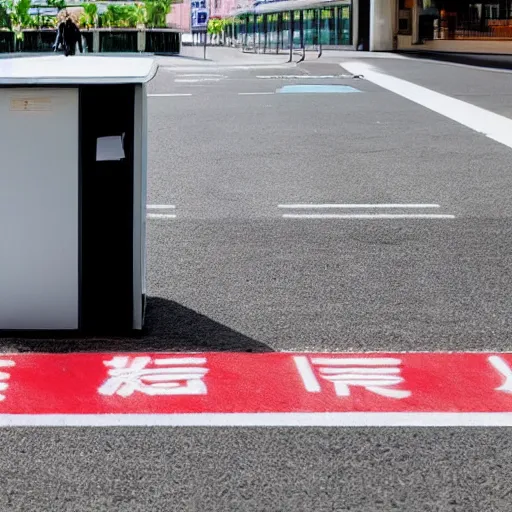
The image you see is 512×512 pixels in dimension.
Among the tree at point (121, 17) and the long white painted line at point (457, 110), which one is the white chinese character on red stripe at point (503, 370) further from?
the tree at point (121, 17)

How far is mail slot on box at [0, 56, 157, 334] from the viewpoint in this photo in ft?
16.4

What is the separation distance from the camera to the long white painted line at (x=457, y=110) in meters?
15.9

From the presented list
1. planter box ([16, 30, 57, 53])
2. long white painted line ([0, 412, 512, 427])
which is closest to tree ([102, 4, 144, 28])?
planter box ([16, 30, 57, 53])

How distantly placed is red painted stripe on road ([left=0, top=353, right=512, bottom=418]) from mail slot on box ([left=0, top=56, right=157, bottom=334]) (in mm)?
359

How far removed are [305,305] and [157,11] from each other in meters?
59.3

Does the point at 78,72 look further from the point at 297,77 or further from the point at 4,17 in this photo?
the point at 4,17

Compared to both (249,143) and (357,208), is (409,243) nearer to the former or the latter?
(357,208)

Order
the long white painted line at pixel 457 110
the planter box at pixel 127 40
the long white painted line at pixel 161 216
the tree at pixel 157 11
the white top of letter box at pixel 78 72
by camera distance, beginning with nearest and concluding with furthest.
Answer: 1. the white top of letter box at pixel 78 72
2. the long white painted line at pixel 161 216
3. the long white painted line at pixel 457 110
4. the planter box at pixel 127 40
5. the tree at pixel 157 11

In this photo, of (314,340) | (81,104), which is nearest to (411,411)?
(314,340)

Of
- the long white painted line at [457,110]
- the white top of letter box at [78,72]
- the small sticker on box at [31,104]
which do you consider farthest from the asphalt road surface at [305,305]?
the white top of letter box at [78,72]

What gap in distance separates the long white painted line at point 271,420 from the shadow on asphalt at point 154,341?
0.89 metres

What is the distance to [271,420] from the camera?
412 centimetres

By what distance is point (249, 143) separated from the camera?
48.0ft

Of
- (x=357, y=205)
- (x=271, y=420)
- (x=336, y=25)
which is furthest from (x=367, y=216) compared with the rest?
(x=336, y=25)
